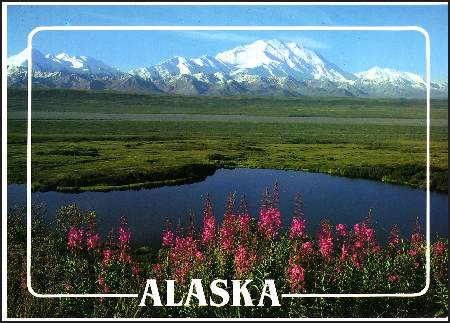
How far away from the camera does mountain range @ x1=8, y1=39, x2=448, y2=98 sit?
7383mm

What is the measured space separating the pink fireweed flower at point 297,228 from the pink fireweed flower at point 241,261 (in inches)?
22.6

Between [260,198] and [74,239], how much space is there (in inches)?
85.3

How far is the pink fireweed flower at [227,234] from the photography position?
25.1 ft

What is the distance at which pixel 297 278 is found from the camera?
738cm

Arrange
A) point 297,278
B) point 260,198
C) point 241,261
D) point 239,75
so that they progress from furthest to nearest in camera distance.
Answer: point 239,75 < point 260,198 < point 241,261 < point 297,278

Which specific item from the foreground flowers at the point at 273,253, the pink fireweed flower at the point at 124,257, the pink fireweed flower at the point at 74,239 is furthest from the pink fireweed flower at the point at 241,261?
the pink fireweed flower at the point at 74,239

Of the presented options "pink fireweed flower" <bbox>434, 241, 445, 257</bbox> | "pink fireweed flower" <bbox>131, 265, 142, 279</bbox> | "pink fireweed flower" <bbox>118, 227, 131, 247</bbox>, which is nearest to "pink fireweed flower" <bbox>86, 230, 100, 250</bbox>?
"pink fireweed flower" <bbox>118, 227, 131, 247</bbox>

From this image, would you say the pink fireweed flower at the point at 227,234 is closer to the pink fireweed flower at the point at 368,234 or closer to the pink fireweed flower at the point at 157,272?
the pink fireweed flower at the point at 157,272

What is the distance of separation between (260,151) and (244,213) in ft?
2.38

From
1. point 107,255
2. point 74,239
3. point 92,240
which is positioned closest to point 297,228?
point 107,255

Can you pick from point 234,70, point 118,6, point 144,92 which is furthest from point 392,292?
point 118,6

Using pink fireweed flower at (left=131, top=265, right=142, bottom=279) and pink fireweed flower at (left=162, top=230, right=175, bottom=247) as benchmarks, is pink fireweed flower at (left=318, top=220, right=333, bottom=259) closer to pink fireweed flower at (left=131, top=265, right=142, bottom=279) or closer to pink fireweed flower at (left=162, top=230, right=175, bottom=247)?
pink fireweed flower at (left=162, top=230, right=175, bottom=247)

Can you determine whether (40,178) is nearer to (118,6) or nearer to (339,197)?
(118,6)

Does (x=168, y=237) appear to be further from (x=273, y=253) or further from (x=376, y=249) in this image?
(x=376, y=249)
